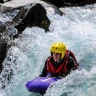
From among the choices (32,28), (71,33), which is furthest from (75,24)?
(32,28)

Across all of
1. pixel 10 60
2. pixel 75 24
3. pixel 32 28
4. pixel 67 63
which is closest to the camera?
pixel 67 63

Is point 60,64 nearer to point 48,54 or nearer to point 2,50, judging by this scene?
point 2,50

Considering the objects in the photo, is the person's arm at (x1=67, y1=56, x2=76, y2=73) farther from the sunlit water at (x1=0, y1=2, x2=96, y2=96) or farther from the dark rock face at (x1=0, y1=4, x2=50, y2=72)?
the dark rock face at (x1=0, y1=4, x2=50, y2=72)

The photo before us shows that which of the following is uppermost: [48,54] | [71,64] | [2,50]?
[71,64]

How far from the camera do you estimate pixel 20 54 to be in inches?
342

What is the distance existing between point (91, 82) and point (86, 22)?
17.2 ft

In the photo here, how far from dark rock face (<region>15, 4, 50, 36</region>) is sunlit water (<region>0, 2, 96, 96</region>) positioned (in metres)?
0.17

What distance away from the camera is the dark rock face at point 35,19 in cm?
984

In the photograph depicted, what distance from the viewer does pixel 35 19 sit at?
10.2 meters

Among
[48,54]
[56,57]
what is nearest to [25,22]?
[48,54]

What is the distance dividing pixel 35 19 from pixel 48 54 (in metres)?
1.57

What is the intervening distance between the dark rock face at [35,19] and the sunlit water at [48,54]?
0.17 metres

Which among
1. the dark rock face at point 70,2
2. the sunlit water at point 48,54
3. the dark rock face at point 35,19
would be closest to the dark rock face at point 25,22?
the dark rock face at point 35,19

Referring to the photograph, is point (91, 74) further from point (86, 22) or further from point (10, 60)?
point (86, 22)
